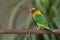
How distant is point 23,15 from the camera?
2.28m

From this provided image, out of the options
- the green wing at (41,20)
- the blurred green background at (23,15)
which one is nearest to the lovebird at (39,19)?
the green wing at (41,20)

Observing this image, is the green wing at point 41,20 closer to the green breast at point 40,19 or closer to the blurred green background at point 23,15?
the green breast at point 40,19

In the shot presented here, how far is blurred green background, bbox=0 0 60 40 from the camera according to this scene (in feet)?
6.51

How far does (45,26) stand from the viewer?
1312 mm

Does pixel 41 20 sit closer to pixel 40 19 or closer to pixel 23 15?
pixel 40 19

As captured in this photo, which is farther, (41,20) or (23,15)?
(23,15)

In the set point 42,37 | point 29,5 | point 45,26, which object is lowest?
point 42,37

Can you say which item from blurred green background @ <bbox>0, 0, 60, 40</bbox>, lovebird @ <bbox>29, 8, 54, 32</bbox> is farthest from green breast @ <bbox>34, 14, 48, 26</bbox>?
blurred green background @ <bbox>0, 0, 60, 40</bbox>

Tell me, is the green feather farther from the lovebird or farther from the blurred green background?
the blurred green background

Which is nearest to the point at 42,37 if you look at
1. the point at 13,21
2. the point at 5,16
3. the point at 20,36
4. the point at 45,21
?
the point at 20,36

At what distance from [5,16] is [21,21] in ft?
0.59

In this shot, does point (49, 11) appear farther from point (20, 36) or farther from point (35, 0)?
point (20, 36)

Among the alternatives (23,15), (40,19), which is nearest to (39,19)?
(40,19)

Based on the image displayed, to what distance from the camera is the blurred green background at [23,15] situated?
1.99 metres
